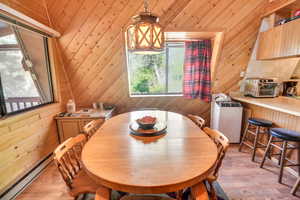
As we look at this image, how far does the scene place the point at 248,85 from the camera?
2.87m

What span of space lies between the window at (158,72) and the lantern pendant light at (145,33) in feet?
6.32

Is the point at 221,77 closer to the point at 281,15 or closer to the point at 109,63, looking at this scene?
the point at 281,15

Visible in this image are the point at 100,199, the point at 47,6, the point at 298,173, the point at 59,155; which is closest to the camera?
the point at 100,199

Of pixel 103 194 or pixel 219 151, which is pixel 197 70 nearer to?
pixel 219 151

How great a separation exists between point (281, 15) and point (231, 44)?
36.3 inches

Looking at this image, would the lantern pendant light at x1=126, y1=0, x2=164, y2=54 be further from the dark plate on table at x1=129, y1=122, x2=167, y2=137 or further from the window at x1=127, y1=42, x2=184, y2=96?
the window at x1=127, y1=42, x2=184, y2=96

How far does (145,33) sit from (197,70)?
2050mm

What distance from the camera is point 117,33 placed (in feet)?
7.90

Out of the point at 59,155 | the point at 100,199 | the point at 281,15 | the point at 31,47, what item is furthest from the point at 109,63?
the point at 281,15

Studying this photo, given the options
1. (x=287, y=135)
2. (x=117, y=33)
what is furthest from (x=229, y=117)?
(x=117, y=33)

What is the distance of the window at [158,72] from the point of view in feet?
10.7

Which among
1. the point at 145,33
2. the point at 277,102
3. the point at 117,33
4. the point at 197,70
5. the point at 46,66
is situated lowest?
the point at 277,102

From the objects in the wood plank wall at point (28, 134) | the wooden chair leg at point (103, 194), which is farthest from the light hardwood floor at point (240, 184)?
the wooden chair leg at point (103, 194)

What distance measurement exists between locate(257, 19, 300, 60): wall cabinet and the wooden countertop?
2.44 ft
